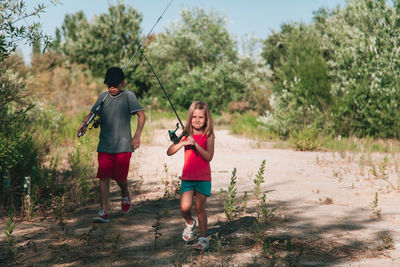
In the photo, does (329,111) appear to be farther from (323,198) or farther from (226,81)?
(226,81)

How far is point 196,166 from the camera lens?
12.9 feet

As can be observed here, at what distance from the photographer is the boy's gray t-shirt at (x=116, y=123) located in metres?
4.88

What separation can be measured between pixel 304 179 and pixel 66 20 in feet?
150

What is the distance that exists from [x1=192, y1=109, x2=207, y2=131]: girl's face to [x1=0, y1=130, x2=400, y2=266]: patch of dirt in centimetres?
102

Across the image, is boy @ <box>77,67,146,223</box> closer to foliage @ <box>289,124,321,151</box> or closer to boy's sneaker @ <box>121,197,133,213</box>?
boy's sneaker @ <box>121,197,133,213</box>

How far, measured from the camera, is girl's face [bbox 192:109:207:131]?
3947 mm

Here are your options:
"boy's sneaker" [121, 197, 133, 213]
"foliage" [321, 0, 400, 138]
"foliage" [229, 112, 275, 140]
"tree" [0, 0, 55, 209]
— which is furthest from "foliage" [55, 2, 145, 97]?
"boy's sneaker" [121, 197, 133, 213]

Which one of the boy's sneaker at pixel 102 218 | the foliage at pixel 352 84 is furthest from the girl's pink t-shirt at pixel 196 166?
the foliage at pixel 352 84

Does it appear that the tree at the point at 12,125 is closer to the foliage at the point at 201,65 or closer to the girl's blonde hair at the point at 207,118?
the girl's blonde hair at the point at 207,118

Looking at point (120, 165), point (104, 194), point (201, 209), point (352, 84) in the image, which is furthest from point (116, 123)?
point (352, 84)

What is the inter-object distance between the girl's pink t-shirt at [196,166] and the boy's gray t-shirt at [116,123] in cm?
120

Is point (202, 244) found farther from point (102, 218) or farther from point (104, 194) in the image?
point (104, 194)

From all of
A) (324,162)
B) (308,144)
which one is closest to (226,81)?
(308,144)

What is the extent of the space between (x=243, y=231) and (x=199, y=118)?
1397mm
